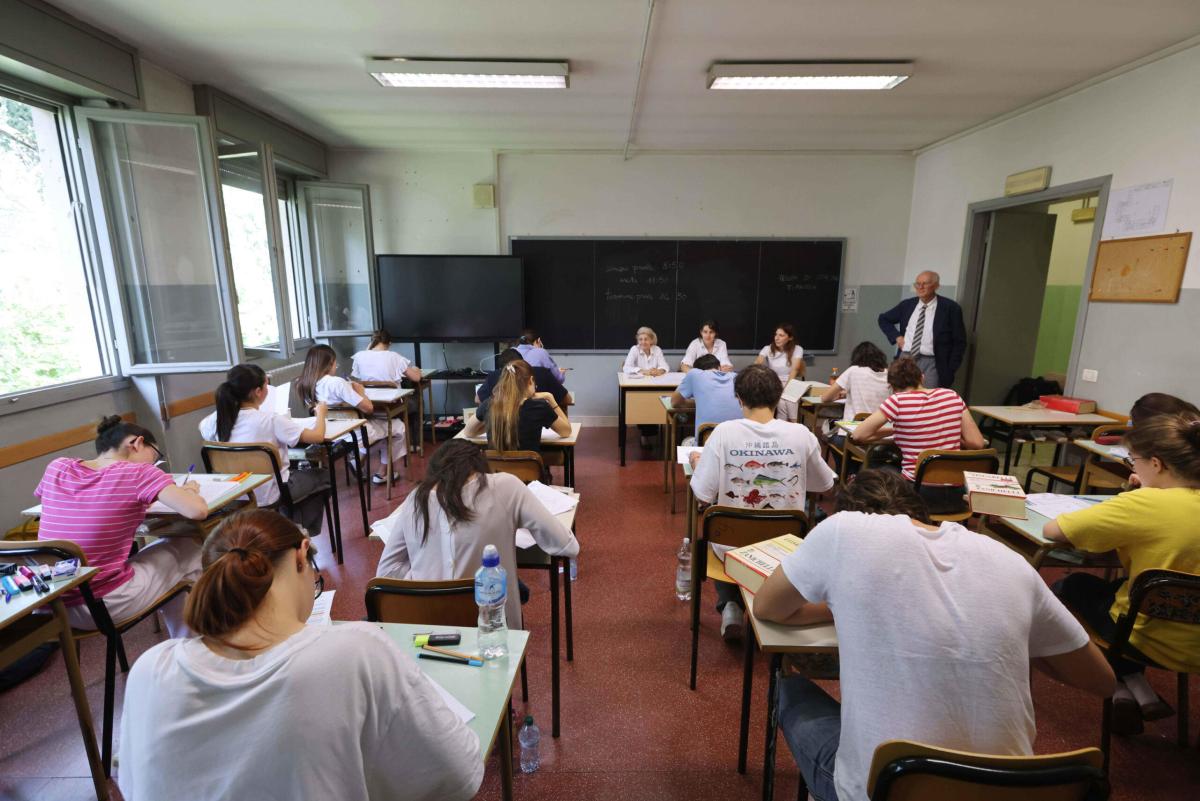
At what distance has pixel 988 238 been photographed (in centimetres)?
513

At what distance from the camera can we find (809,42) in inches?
128

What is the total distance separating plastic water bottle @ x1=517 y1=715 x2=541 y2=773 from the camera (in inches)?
74.7

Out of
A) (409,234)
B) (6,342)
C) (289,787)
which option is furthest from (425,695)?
(409,234)

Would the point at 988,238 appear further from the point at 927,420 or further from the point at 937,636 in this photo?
the point at 937,636

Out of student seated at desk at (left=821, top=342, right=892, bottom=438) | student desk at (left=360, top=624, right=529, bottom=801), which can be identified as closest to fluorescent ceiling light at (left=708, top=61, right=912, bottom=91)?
student seated at desk at (left=821, top=342, right=892, bottom=438)

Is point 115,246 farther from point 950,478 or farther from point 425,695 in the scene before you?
point 950,478

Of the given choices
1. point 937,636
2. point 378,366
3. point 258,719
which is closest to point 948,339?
point 937,636

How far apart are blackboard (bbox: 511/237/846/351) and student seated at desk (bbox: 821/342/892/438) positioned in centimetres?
226

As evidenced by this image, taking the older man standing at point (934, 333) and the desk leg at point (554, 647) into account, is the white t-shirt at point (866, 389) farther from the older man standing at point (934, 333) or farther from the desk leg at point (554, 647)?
the desk leg at point (554, 647)

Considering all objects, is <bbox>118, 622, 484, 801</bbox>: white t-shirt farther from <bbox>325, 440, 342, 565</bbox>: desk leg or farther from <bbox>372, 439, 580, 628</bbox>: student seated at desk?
<bbox>325, 440, 342, 565</bbox>: desk leg

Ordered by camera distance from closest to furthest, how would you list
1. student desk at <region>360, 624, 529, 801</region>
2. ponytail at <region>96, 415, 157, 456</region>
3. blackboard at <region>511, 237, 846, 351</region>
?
1. student desk at <region>360, 624, 529, 801</region>
2. ponytail at <region>96, 415, 157, 456</region>
3. blackboard at <region>511, 237, 846, 351</region>

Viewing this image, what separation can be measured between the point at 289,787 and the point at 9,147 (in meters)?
4.08

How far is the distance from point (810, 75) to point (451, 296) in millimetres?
3960

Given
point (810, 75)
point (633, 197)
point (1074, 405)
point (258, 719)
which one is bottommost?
point (1074, 405)
